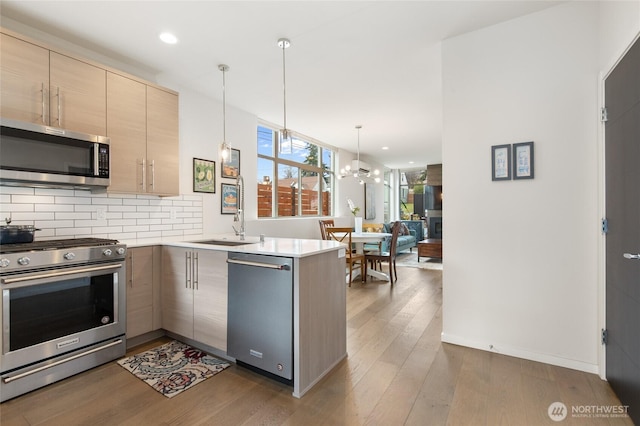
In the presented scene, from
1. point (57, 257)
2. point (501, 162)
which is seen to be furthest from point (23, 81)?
point (501, 162)

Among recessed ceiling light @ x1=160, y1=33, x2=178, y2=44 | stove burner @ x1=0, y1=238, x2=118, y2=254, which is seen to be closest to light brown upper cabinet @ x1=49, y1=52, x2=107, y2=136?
recessed ceiling light @ x1=160, y1=33, x2=178, y2=44

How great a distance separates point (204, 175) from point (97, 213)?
1.29 m

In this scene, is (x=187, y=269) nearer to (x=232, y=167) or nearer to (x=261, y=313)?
(x=261, y=313)

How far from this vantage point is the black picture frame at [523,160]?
7.78 feet

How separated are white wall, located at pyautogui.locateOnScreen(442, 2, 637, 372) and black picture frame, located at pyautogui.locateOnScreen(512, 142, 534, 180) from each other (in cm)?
5

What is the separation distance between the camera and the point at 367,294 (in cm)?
436

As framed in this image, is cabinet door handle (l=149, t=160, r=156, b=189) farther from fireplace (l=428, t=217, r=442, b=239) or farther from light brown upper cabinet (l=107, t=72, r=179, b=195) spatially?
fireplace (l=428, t=217, r=442, b=239)

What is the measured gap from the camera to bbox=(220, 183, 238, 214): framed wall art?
412 cm

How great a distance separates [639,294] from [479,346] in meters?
1.28

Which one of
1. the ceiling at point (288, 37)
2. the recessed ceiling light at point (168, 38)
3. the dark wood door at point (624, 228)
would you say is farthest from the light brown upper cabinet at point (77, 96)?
the dark wood door at point (624, 228)

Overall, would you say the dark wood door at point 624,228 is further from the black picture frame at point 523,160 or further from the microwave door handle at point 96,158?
the microwave door handle at point 96,158

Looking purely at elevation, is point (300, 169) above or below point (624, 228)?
above

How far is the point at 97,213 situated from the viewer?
284cm

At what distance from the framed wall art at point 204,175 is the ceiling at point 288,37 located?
90 centimetres
